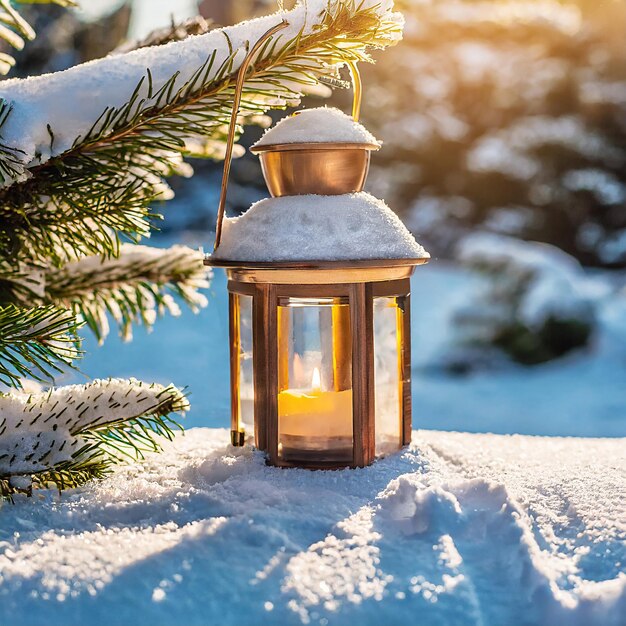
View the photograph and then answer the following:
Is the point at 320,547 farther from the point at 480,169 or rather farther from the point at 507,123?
the point at 507,123

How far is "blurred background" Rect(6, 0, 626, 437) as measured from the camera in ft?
15.6

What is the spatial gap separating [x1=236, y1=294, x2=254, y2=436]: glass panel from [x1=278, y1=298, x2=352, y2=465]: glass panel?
0.22 ft

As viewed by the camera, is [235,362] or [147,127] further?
[235,362]

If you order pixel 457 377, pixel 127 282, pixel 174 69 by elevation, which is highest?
pixel 174 69

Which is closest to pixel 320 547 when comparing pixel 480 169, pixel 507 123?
pixel 480 169

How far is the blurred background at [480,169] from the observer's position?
4.74 metres

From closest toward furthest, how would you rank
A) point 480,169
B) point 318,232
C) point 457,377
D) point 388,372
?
point 318,232 < point 388,372 < point 457,377 < point 480,169

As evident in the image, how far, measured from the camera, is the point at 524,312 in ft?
15.0

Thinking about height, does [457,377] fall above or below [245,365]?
below

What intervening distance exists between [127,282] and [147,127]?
1.27 feet

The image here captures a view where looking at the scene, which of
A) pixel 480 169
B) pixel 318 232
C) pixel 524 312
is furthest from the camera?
pixel 480 169

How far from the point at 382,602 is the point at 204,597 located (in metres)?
0.18

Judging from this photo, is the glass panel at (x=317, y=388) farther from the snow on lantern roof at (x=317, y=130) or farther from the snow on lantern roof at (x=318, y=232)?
the snow on lantern roof at (x=317, y=130)

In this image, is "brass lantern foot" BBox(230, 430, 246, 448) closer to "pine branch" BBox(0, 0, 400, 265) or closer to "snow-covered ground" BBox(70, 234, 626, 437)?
"pine branch" BBox(0, 0, 400, 265)
